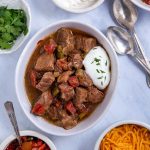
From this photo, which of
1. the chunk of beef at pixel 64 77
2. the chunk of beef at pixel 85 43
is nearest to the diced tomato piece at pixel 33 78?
the chunk of beef at pixel 64 77

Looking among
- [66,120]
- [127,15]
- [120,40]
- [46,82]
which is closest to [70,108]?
[66,120]

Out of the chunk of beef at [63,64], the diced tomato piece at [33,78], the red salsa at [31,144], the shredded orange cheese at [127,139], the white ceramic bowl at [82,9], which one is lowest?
the red salsa at [31,144]

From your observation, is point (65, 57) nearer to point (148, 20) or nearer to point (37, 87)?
point (37, 87)

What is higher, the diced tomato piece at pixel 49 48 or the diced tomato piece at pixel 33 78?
the diced tomato piece at pixel 49 48

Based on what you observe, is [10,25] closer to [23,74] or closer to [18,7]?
[18,7]

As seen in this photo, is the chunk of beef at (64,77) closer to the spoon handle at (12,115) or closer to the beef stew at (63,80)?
the beef stew at (63,80)

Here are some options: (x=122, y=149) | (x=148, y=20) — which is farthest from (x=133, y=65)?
(x=122, y=149)

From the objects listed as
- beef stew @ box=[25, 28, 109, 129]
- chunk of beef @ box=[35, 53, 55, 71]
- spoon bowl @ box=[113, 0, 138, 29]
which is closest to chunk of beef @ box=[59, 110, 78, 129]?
beef stew @ box=[25, 28, 109, 129]
